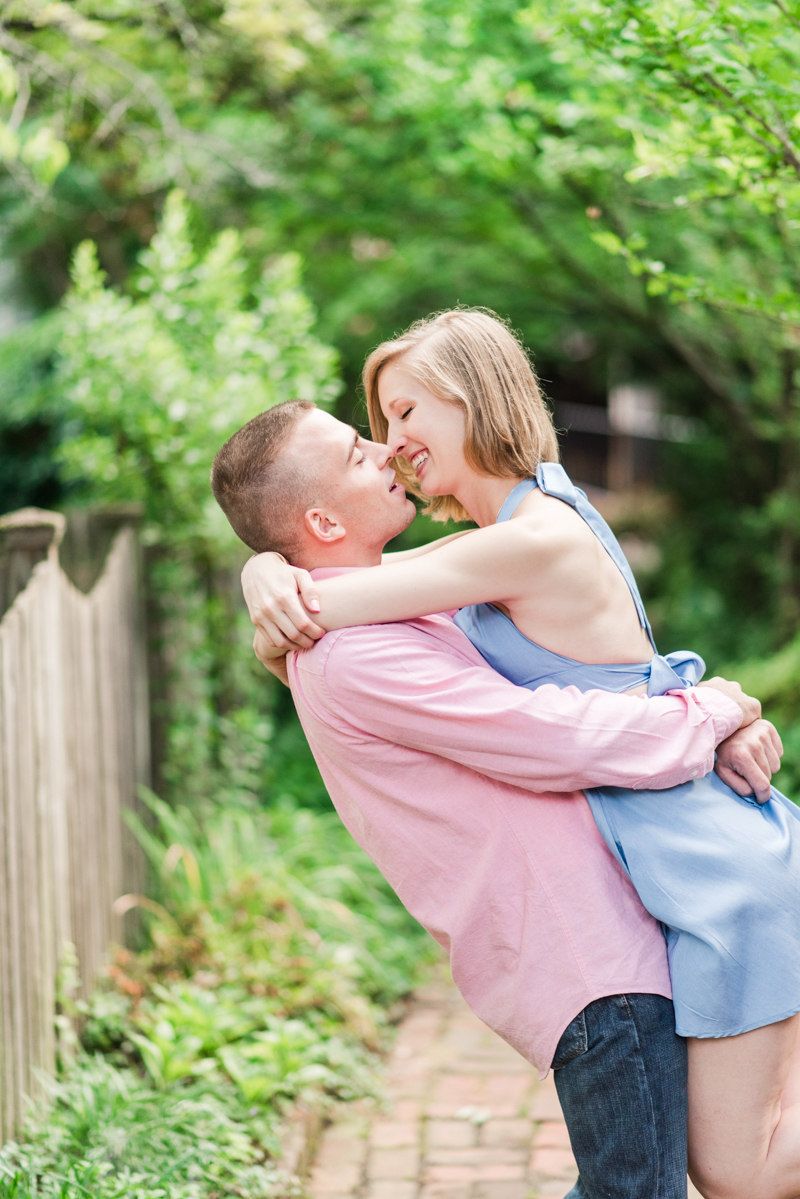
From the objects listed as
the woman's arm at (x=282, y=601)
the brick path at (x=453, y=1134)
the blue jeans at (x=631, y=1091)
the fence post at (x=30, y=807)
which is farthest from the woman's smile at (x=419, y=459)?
the brick path at (x=453, y=1134)

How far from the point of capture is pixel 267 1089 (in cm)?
320

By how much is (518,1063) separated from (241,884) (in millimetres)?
1270

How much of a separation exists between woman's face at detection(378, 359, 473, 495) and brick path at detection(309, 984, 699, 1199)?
86.9 inches

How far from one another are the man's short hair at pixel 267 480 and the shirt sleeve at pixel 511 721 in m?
0.29

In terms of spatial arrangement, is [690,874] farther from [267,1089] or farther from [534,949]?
[267,1089]

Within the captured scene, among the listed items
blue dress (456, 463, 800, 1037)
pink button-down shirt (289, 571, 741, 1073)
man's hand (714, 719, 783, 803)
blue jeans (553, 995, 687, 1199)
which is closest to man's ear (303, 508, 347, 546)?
pink button-down shirt (289, 571, 741, 1073)

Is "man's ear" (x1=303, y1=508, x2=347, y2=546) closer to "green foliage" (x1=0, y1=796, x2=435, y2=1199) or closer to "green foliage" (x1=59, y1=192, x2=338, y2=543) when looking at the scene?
"green foliage" (x1=0, y1=796, x2=435, y2=1199)

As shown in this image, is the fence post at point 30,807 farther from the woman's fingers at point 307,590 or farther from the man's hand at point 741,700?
the man's hand at point 741,700

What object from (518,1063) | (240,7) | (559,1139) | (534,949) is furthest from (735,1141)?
(240,7)

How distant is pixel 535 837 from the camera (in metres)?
1.79

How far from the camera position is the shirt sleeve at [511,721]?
1.72m

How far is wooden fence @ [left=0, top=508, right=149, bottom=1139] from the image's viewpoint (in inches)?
111

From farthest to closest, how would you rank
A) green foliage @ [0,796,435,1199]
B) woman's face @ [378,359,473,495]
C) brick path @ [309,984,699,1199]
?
1. brick path @ [309,984,699,1199]
2. green foliage @ [0,796,435,1199]
3. woman's face @ [378,359,473,495]

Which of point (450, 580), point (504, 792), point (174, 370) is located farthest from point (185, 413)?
point (504, 792)
